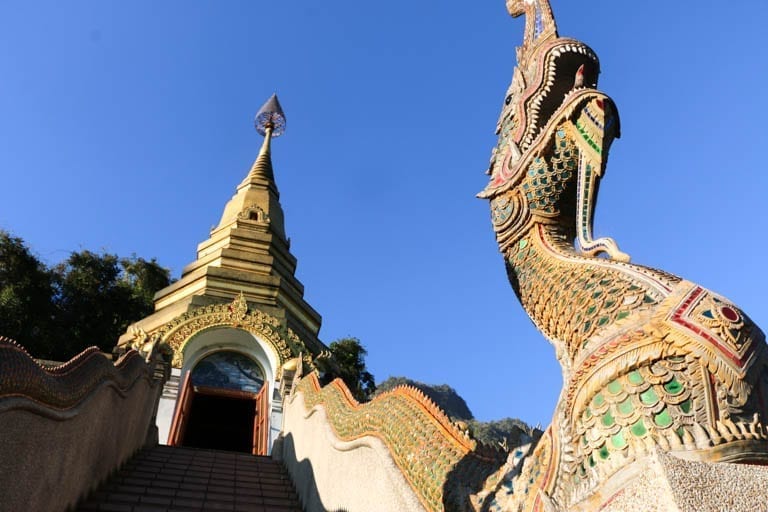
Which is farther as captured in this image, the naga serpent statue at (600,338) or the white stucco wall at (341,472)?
the white stucco wall at (341,472)

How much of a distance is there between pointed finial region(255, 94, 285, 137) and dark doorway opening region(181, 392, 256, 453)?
14.8 m

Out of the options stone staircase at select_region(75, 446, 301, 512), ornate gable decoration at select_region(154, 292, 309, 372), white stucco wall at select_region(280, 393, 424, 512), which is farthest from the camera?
ornate gable decoration at select_region(154, 292, 309, 372)

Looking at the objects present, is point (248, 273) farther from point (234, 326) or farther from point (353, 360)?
point (353, 360)

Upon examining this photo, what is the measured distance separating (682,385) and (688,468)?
23.2 inches

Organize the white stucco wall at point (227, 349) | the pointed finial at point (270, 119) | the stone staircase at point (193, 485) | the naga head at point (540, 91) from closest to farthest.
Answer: the naga head at point (540, 91) → the stone staircase at point (193, 485) → the white stucco wall at point (227, 349) → the pointed finial at point (270, 119)

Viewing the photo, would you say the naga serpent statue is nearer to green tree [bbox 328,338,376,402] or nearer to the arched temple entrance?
the arched temple entrance

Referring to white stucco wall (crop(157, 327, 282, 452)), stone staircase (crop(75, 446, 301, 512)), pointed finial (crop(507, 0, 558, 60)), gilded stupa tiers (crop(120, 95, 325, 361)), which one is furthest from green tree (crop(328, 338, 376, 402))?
pointed finial (crop(507, 0, 558, 60))

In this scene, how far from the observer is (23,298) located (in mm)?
21141

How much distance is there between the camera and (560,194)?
461cm

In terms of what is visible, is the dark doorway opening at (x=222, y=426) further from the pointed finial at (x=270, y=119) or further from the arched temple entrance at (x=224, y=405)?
the pointed finial at (x=270, y=119)

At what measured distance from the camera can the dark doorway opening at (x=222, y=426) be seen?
621 inches

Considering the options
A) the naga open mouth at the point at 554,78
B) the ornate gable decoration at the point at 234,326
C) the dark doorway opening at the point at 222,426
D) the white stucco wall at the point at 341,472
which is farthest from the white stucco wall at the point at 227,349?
the naga open mouth at the point at 554,78

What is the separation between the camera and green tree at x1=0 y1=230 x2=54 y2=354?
67.5ft

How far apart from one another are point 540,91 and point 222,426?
44.8ft
